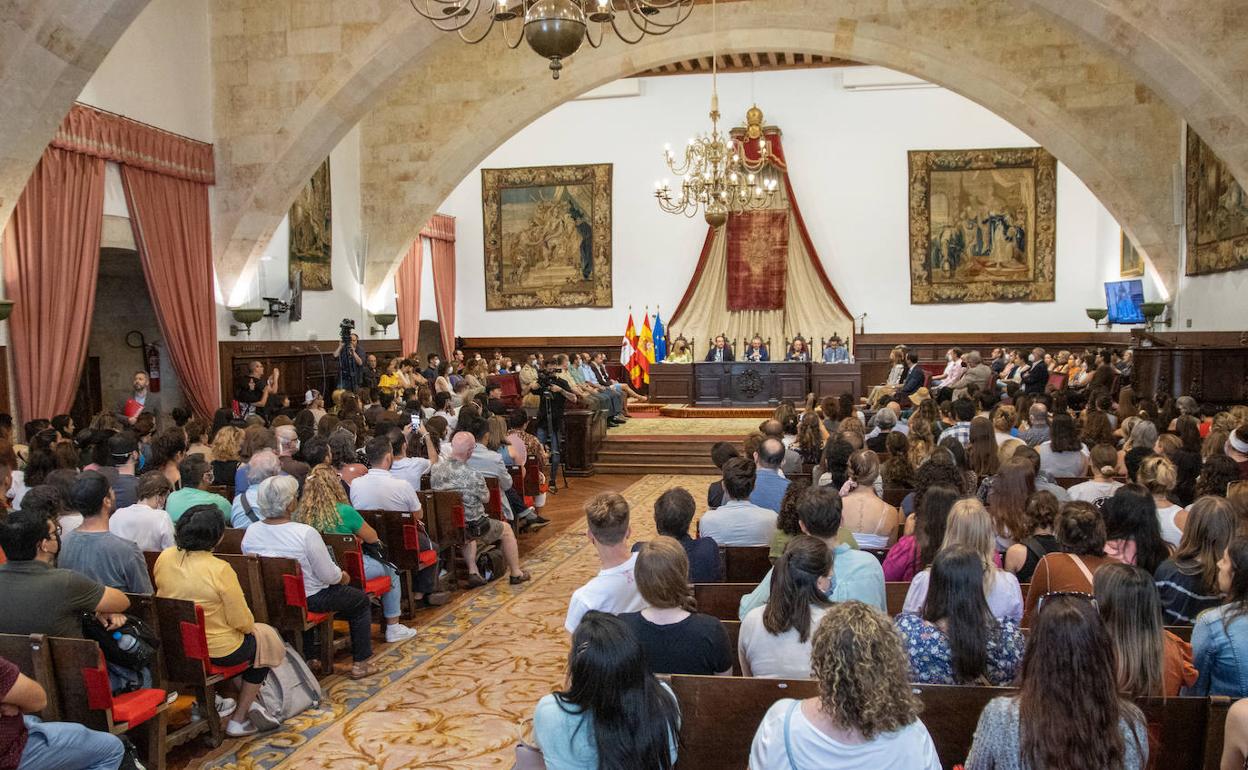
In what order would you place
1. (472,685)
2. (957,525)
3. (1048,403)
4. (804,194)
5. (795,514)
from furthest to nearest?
1. (804,194)
2. (1048,403)
3. (472,685)
4. (795,514)
5. (957,525)

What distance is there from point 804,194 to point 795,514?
1526cm

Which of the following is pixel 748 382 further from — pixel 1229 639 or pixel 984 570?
pixel 1229 639

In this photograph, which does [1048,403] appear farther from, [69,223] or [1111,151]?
[69,223]

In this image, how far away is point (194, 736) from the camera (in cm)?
388

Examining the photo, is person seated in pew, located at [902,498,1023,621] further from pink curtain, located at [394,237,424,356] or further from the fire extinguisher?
pink curtain, located at [394,237,424,356]

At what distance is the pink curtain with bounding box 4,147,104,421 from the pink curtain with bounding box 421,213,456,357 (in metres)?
8.84

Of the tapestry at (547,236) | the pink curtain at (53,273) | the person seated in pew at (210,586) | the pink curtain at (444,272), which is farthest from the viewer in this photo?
the tapestry at (547,236)

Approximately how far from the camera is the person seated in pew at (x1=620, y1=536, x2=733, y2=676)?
9.03 feet

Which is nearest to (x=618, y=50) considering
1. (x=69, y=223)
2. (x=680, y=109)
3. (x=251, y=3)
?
(x=251, y=3)

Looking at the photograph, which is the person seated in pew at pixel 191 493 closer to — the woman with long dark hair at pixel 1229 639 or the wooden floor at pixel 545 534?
the wooden floor at pixel 545 534

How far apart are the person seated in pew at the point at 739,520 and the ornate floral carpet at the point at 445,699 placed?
102 cm

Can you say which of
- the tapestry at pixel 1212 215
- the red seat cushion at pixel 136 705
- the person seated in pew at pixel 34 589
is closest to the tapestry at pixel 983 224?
the tapestry at pixel 1212 215

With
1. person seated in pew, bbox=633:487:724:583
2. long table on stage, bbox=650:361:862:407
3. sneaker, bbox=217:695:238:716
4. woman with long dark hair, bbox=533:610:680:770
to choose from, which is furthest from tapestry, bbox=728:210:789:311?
woman with long dark hair, bbox=533:610:680:770

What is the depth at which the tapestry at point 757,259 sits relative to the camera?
60.3 ft
